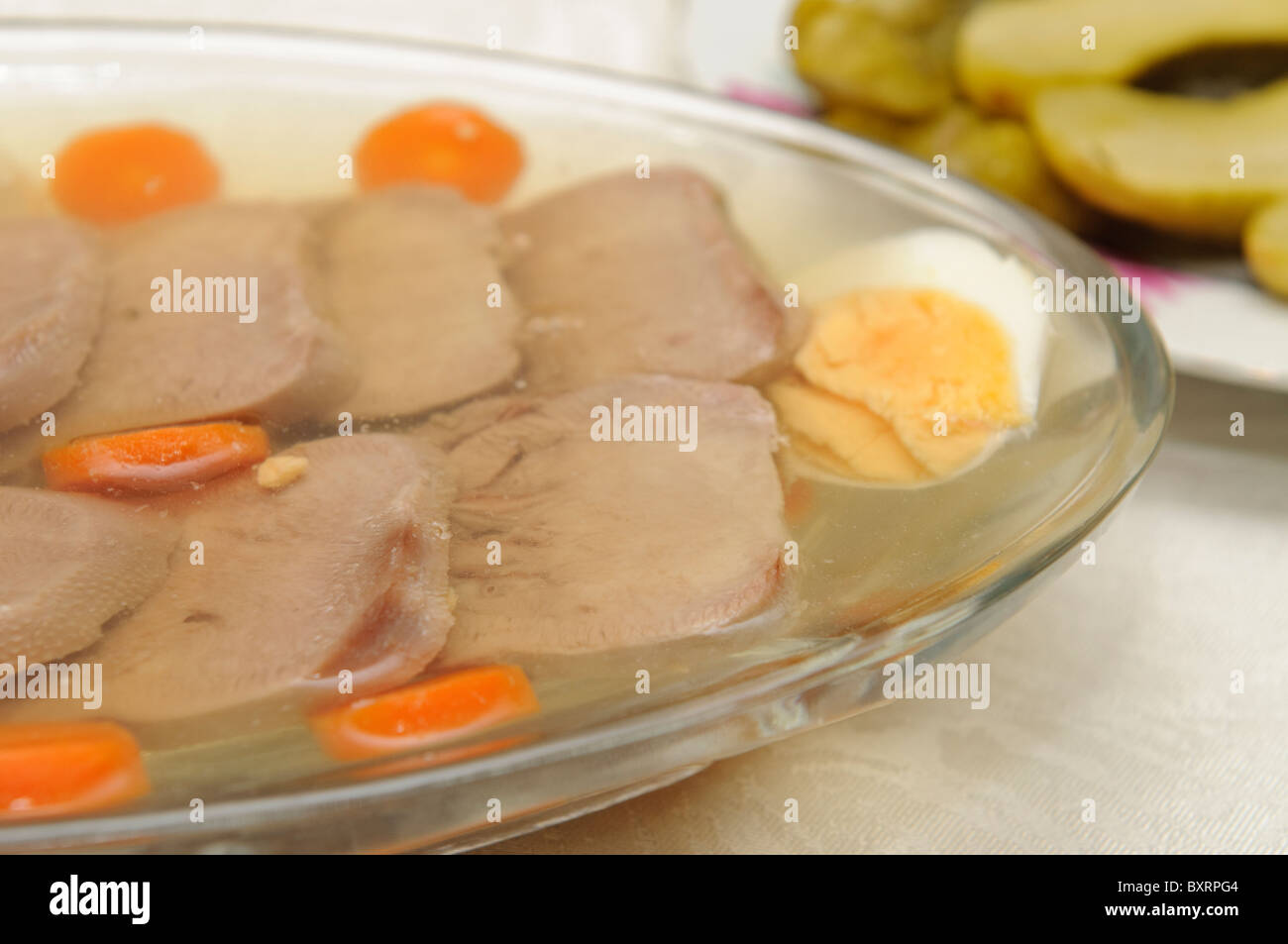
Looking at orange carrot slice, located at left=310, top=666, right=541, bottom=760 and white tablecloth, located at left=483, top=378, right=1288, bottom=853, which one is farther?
white tablecloth, located at left=483, top=378, right=1288, bottom=853

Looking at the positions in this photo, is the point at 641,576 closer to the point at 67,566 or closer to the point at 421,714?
the point at 421,714

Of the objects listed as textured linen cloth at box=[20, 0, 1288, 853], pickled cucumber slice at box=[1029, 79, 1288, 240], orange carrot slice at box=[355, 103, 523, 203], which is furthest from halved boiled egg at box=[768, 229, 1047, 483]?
orange carrot slice at box=[355, 103, 523, 203]

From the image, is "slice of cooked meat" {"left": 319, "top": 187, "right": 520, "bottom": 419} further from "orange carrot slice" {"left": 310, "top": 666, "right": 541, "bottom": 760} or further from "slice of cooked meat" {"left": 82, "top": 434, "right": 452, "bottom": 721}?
"orange carrot slice" {"left": 310, "top": 666, "right": 541, "bottom": 760}

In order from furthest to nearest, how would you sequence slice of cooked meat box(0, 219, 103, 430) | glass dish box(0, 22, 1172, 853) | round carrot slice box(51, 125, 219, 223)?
1. round carrot slice box(51, 125, 219, 223)
2. slice of cooked meat box(0, 219, 103, 430)
3. glass dish box(0, 22, 1172, 853)

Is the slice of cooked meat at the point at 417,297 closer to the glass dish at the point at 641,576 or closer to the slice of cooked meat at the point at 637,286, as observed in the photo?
the slice of cooked meat at the point at 637,286

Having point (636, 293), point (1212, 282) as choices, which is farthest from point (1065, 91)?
point (636, 293)

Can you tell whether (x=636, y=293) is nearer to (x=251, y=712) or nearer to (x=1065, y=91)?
(x=251, y=712)
